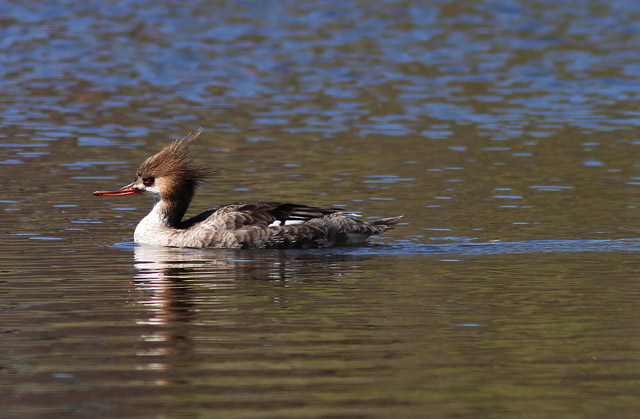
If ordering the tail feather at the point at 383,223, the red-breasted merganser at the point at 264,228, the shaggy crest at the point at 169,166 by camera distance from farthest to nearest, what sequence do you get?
1. the shaggy crest at the point at 169,166
2. the tail feather at the point at 383,223
3. the red-breasted merganser at the point at 264,228

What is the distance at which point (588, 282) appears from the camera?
34.7 feet

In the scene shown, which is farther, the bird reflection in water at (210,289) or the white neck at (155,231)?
the white neck at (155,231)

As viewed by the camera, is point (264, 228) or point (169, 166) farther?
point (169, 166)

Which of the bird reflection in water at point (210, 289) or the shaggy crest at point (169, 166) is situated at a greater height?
the shaggy crest at point (169, 166)

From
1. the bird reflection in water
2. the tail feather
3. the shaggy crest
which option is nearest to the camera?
the bird reflection in water

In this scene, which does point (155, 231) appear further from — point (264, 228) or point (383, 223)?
point (383, 223)

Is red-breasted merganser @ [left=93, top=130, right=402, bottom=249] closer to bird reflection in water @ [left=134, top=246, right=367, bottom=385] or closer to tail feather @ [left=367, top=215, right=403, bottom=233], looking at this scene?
tail feather @ [left=367, top=215, right=403, bottom=233]

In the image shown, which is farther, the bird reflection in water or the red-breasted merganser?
the red-breasted merganser

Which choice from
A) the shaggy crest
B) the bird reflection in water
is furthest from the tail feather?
the shaggy crest

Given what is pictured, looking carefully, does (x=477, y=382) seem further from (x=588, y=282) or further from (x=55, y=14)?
(x=55, y=14)

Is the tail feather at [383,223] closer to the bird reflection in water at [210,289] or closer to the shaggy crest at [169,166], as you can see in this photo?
the bird reflection in water at [210,289]

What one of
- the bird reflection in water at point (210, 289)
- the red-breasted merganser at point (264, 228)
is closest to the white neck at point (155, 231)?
the red-breasted merganser at point (264, 228)

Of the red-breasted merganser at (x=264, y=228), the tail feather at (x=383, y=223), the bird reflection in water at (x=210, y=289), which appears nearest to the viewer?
the bird reflection in water at (x=210, y=289)

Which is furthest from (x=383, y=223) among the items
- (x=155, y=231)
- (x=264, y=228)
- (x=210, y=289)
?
(x=210, y=289)
